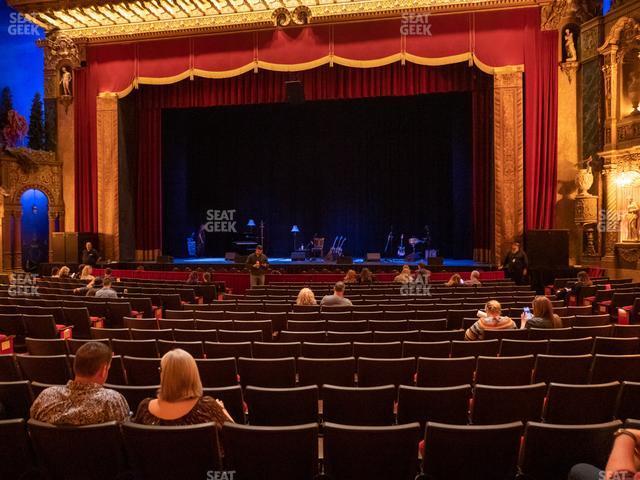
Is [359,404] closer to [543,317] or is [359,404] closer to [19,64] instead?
[543,317]

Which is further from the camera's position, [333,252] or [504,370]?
[333,252]

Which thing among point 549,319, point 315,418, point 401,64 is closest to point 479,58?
point 401,64

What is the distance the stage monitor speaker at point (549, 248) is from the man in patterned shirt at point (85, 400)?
12742 mm

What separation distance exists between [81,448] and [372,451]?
58.4 inches

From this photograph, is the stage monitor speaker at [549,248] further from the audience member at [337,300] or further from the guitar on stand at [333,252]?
the audience member at [337,300]

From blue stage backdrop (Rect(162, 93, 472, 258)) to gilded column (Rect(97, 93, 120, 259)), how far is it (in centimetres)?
291

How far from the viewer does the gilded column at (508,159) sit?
1503 cm

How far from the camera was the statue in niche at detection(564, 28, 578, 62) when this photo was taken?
47.1 ft

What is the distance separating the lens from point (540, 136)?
15055 millimetres

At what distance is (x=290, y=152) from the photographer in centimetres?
2252

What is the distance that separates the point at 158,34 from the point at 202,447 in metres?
16.4

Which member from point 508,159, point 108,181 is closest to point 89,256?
point 108,181

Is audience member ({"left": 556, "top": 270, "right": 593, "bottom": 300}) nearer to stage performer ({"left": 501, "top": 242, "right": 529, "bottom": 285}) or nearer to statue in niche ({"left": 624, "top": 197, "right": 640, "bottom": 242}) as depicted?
stage performer ({"left": 501, "top": 242, "right": 529, "bottom": 285})

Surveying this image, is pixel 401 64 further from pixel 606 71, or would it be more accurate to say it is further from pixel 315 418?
pixel 315 418
